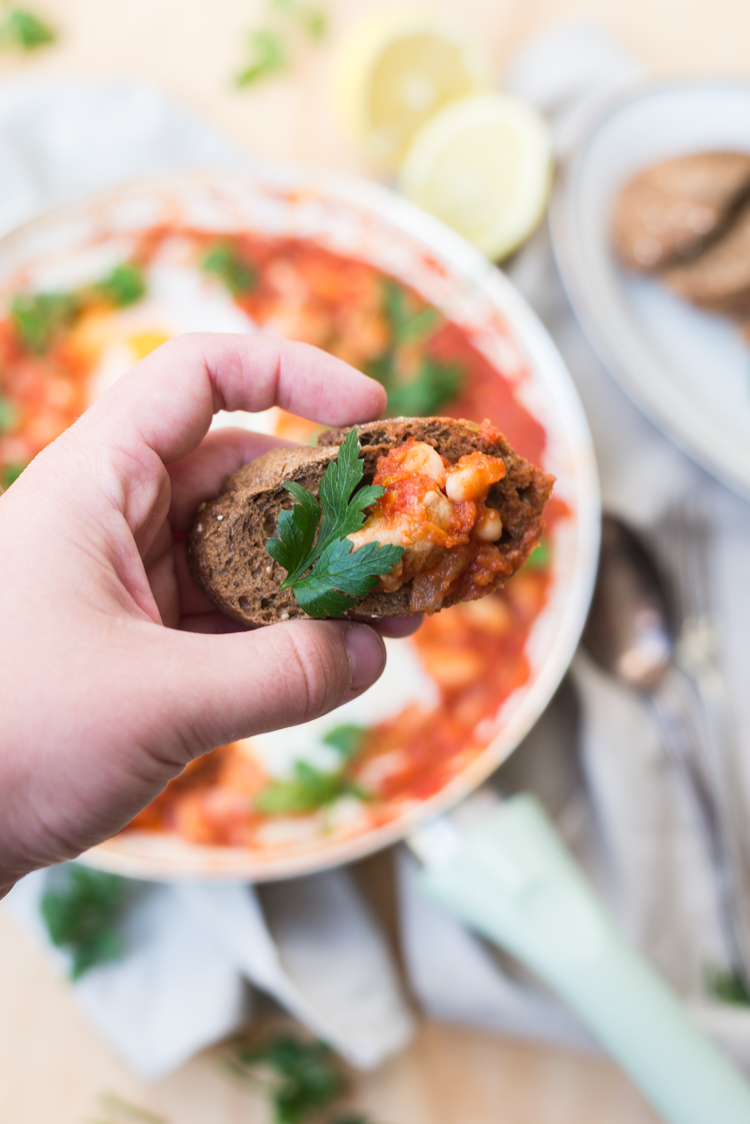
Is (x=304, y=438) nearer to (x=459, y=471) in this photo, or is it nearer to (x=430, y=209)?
(x=430, y=209)

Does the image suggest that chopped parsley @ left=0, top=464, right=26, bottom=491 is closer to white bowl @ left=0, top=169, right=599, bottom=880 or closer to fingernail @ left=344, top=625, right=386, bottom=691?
white bowl @ left=0, top=169, right=599, bottom=880

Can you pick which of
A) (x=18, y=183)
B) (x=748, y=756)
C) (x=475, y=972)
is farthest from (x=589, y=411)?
(x=18, y=183)

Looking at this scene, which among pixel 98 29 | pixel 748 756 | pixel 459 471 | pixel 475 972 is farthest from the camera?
pixel 98 29

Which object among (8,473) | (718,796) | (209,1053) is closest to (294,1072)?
(209,1053)

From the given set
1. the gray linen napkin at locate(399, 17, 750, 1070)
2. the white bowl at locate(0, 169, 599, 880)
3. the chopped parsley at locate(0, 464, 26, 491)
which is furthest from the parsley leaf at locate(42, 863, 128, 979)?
the chopped parsley at locate(0, 464, 26, 491)

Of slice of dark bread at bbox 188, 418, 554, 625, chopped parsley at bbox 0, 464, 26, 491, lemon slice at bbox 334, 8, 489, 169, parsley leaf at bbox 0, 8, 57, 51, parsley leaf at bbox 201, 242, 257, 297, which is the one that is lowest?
chopped parsley at bbox 0, 464, 26, 491

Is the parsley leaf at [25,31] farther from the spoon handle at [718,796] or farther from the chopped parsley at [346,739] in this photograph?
the spoon handle at [718,796]

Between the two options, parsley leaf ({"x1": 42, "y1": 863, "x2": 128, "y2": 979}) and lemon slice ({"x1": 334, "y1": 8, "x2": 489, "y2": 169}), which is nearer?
parsley leaf ({"x1": 42, "y1": 863, "x2": 128, "y2": 979})
